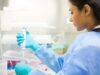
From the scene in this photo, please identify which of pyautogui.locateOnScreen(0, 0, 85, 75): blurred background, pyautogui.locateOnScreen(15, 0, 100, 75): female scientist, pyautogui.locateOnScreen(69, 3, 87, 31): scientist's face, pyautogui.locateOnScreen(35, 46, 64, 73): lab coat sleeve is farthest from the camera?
pyautogui.locateOnScreen(0, 0, 85, 75): blurred background

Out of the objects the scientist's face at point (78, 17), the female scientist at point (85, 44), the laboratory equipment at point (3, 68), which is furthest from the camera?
the laboratory equipment at point (3, 68)

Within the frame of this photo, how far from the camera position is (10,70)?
65.2 inches

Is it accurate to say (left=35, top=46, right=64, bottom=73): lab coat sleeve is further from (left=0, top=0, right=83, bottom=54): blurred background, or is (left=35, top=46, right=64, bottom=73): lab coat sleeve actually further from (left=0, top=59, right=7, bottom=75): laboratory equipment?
(left=0, top=0, right=83, bottom=54): blurred background

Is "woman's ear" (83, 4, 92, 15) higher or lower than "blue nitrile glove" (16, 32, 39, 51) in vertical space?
higher

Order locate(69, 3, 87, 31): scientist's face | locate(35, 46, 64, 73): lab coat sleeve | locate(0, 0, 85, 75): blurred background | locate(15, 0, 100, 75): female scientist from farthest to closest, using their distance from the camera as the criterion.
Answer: locate(0, 0, 85, 75): blurred background
locate(35, 46, 64, 73): lab coat sleeve
locate(69, 3, 87, 31): scientist's face
locate(15, 0, 100, 75): female scientist

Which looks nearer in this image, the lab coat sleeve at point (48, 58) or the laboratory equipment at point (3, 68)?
the lab coat sleeve at point (48, 58)

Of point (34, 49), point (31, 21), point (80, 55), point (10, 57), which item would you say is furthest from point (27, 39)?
point (80, 55)

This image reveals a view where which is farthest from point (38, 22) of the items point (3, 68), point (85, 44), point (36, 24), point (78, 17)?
point (85, 44)

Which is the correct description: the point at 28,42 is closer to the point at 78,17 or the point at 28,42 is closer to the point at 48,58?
the point at 48,58

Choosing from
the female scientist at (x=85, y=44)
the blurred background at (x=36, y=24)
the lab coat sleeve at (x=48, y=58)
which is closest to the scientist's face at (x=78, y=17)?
the female scientist at (x=85, y=44)

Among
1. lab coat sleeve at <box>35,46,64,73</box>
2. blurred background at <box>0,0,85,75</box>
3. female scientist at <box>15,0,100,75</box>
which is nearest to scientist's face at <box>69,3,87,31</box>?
female scientist at <box>15,0,100,75</box>

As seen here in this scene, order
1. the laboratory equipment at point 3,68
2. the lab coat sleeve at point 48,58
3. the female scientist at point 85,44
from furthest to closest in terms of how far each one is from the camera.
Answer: the laboratory equipment at point 3,68 < the lab coat sleeve at point 48,58 < the female scientist at point 85,44

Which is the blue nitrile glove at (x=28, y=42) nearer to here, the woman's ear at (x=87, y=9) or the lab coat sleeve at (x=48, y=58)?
the lab coat sleeve at (x=48, y=58)

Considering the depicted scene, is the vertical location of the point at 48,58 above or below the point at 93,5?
below
